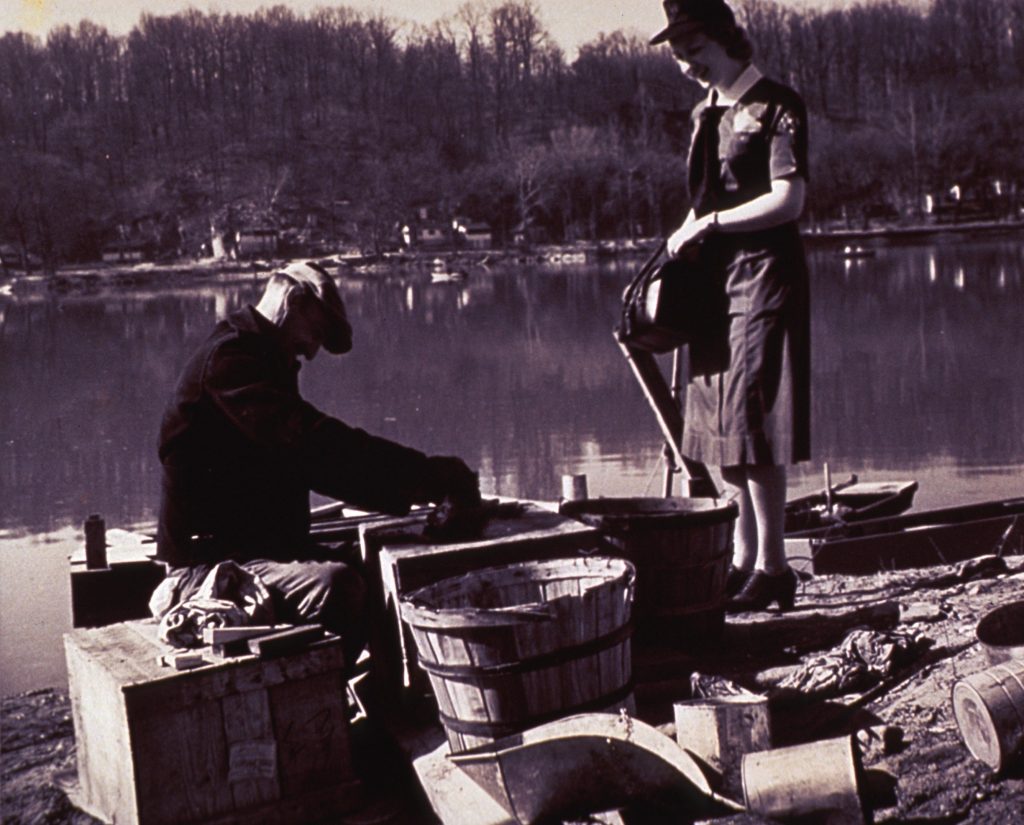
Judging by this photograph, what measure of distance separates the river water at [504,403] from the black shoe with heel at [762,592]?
341 cm

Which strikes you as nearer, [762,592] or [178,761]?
[178,761]

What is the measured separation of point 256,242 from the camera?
4375 inches

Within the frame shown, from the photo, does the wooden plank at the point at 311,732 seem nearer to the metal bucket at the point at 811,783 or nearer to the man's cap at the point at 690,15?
the metal bucket at the point at 811,783

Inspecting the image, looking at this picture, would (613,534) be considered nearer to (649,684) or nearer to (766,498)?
(649,684)

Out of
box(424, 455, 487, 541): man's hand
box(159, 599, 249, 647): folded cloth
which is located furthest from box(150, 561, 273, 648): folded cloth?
box(424, 455, 487, 541): man's hand

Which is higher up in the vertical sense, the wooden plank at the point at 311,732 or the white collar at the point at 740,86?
the white collar at the point at 740,86

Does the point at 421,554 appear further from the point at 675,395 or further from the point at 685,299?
the point at 675,395

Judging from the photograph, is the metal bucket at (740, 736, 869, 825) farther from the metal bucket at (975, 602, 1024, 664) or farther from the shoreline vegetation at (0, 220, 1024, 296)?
the shoreline vegetation at (0, 220, 1024, 296)

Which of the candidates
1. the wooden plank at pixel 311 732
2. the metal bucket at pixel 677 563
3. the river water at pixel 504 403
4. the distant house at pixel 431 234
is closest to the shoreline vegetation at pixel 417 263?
the distant house at pixel 431 234

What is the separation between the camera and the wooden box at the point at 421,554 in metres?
4.29

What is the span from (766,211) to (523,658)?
2.13 metres

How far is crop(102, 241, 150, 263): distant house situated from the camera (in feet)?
338

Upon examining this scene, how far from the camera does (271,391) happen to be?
439 cm

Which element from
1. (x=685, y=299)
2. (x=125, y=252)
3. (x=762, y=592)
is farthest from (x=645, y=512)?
(x=125, y=252)
